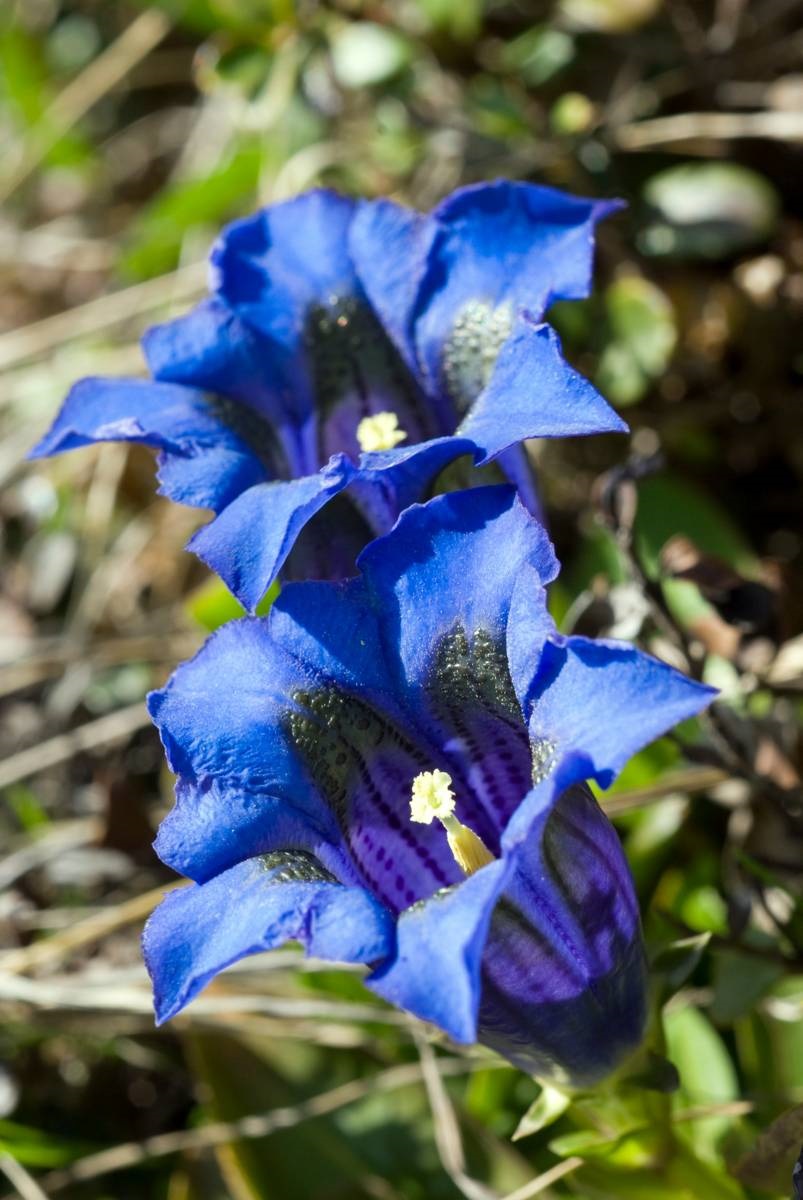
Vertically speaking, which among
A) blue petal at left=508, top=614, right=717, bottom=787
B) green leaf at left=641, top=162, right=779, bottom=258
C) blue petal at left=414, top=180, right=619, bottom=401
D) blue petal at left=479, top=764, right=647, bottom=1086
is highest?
blue petal at left=414, top=180, right=619, bottom=401

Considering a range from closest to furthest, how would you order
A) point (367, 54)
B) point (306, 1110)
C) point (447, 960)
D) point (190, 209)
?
1. point (447, 960)
2. point (306, 1110)
3. point (367, 54)
4. point (190, 209)

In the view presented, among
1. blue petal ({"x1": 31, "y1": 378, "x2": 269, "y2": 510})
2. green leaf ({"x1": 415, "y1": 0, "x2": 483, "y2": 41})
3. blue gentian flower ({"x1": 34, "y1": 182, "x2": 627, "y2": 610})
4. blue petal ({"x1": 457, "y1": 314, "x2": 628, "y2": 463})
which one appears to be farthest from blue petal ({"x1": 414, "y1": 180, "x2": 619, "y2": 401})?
green leaf ({"x1": 415, "y1": 0, "x2": 483, "y2": 41})

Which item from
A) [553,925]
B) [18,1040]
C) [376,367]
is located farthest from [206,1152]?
[376,367]

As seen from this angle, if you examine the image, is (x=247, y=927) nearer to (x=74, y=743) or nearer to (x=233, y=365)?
(x=233, y=365)

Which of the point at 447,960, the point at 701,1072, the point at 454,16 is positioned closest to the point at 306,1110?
the point at 701,1072

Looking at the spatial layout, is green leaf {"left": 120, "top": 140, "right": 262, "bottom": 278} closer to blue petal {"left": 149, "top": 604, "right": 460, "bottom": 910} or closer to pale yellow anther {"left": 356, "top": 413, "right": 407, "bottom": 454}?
pale yellow anther {"left": 356, "top": 413, "right": 407, "bottom": 454}

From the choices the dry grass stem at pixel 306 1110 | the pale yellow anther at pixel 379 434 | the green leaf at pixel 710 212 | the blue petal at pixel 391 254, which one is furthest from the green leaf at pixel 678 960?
the green leaf at pixel 710 212
